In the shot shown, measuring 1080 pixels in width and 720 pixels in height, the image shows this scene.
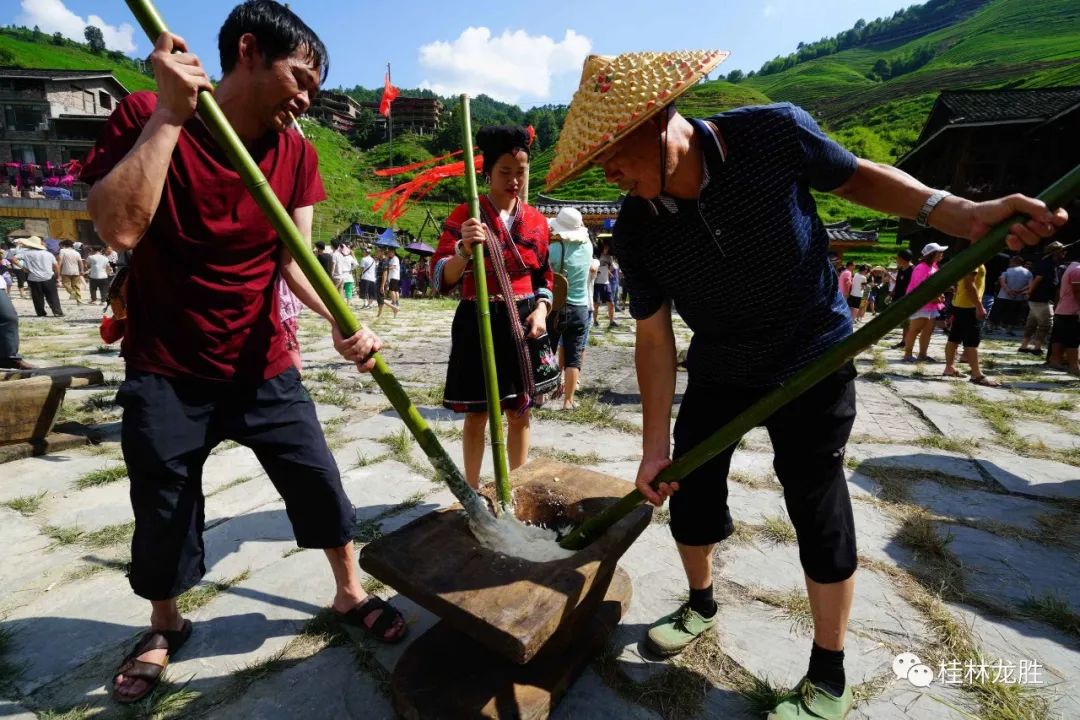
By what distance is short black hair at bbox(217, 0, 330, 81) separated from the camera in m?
1.57

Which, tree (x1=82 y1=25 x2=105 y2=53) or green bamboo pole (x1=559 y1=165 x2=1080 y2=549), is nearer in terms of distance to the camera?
green bamboo pole (x1=559 y1=165 x2=1080 y2=549)

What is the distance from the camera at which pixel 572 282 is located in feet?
16.5

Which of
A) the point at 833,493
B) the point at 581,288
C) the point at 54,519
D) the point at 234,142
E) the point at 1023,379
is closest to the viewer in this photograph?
the point at 234,142

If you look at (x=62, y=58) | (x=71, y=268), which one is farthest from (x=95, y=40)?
(x=71, y=268)

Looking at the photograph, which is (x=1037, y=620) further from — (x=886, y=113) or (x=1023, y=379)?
(x=886, y=113)

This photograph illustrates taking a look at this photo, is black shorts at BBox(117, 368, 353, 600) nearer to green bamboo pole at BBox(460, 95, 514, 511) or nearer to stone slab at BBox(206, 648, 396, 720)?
stone slab at BBox(206, 648, 396, 720)

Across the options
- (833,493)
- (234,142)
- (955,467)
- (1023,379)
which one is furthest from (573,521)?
(1023,379)

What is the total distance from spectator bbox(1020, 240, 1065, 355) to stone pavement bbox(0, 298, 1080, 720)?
6590 millimetres

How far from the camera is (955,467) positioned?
12.9 feet

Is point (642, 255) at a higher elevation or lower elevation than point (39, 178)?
lower

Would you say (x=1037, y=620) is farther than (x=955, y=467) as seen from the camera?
No

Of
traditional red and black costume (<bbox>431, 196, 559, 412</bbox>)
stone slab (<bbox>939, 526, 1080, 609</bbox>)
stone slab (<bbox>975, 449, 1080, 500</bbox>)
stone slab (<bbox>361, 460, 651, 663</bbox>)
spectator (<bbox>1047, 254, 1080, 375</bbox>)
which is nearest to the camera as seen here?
stone slab (<bbox>361, 460, 651, 663</bbox>)

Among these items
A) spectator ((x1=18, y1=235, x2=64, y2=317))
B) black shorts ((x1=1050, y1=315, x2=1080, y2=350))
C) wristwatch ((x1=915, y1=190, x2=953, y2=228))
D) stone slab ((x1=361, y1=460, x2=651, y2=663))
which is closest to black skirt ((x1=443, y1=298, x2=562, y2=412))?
stone slab ((x1=361, y1=460, x2=651, y2=663))

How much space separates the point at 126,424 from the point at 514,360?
5.25ft
